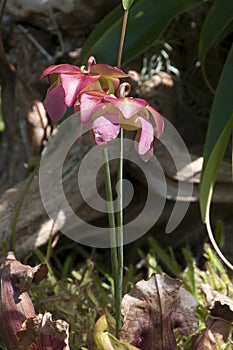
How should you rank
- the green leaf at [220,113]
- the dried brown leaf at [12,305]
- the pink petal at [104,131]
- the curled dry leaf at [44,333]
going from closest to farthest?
the pink petal at [104,131], the curled dry leaf at [44,333], the dried brown leaf at [12,305], the green leaf at [220,113]

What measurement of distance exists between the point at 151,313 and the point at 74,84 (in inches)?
14.7

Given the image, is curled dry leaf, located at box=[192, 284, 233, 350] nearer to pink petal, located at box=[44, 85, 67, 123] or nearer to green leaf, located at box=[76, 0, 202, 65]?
pink petal, located at box=[44, 85, 67, 123]

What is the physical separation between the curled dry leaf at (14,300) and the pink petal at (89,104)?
30 cm

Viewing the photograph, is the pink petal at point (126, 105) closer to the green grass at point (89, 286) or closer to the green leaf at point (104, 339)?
the green leaf at point (104, 339)

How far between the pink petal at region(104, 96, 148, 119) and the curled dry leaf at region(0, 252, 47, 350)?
1.03 ft

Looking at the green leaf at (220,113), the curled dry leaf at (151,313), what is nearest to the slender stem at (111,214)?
the curled dry leaf at (151,313)

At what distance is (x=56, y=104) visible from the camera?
906 mm

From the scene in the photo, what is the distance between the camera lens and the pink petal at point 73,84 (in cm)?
88

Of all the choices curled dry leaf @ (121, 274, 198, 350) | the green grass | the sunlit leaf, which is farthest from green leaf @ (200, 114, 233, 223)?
the green grass

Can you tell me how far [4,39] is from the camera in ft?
5.94

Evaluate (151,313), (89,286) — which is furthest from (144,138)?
(89,286)

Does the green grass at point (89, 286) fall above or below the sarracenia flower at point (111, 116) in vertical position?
below

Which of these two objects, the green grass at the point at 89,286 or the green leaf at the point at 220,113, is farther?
the green grass at the point at 89,286

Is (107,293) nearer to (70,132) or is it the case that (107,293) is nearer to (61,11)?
(70,132)
